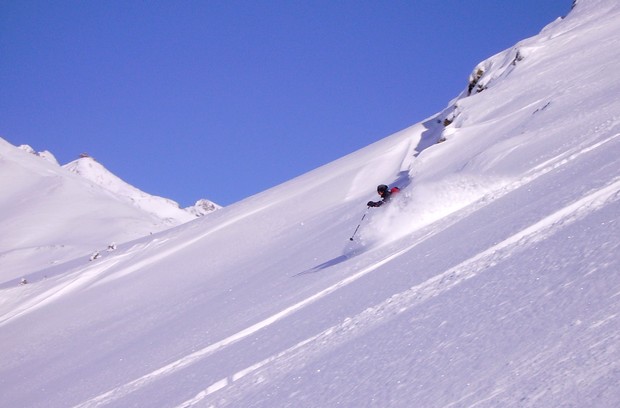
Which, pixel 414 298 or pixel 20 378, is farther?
pixel 20 378

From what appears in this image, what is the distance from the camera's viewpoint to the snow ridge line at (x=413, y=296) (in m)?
5.38

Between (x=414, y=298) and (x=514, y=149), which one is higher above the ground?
(x=514, y=149)

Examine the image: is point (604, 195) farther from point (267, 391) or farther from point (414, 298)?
point (267, 391)

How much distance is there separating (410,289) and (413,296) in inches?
11.1

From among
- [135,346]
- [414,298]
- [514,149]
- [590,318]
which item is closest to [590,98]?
[514,149]

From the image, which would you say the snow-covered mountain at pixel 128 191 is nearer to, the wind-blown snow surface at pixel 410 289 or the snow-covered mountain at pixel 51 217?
the snow-covered mountain at pixel 51 217

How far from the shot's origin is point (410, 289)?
19.4ft

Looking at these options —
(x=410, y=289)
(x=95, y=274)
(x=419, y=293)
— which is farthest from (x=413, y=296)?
(x=95, y=274)

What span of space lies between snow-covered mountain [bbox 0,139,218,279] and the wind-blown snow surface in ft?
72.1

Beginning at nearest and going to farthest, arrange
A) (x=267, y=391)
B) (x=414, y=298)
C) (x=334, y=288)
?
(x=267, y=391) → (x=414, y=298) → (x=334, y=288)

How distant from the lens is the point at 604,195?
5594 mm

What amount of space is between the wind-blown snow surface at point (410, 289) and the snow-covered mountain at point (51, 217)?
21962 millimetres

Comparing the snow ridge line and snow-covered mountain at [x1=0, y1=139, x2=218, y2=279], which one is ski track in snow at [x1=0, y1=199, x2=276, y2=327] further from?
snow-covered mountain at [x1=0, y1=139, x2=218, y2=279]

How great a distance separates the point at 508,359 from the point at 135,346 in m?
8.26
